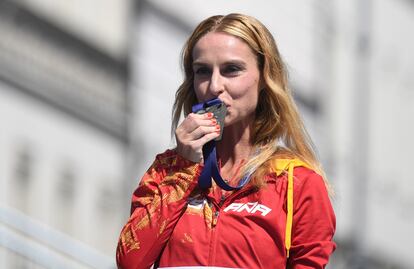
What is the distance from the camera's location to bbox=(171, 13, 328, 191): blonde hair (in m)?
4.70

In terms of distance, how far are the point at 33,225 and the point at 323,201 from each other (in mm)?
6518

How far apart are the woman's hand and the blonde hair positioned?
20cm

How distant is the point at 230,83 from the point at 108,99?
18.3 meters

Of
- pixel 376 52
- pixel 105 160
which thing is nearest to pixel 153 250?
pixel 105 160

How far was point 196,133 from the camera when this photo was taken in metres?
4.47

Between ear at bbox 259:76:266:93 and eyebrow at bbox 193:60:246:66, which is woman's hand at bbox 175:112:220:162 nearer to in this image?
eyebrow at bbox 193:60:246:66

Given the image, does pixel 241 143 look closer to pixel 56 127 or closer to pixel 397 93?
pixel 56 127

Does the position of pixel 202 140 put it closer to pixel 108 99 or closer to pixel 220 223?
pixel 220 223

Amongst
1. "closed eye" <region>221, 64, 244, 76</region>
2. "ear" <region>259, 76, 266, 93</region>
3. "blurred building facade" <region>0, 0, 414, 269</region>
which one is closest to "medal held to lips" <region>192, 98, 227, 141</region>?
"closed eye" <region>221, 64, 244, 76</region>

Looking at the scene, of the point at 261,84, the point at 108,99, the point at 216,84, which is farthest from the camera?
the point at 108,99

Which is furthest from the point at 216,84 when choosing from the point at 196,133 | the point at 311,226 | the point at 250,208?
the point at 311,226

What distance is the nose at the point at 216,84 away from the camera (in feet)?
15.1

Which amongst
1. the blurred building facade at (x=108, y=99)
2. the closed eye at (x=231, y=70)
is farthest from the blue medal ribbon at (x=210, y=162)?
the blurred building facade at (x=108, y=99)

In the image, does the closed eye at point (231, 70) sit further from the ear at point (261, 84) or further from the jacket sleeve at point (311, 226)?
the jacket sleeve at point (311, 226)
